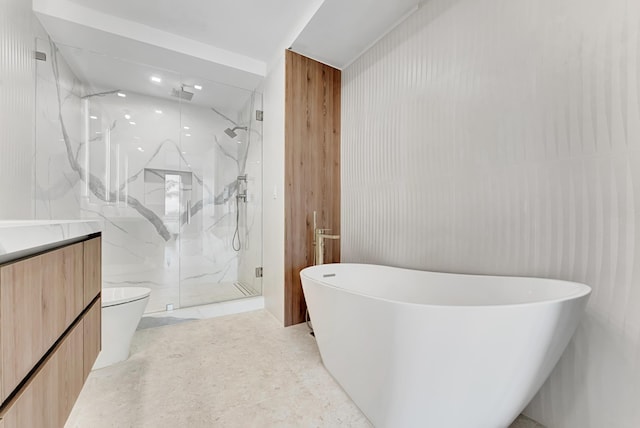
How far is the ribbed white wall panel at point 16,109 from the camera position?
1.47 metres

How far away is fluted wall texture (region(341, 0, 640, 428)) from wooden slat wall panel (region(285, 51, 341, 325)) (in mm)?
643

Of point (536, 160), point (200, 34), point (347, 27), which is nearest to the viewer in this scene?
point (536, 160)

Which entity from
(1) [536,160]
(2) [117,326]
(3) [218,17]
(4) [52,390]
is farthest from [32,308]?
(3) [218,17]

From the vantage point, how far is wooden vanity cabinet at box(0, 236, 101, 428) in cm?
50

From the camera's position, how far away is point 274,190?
7.93 ft

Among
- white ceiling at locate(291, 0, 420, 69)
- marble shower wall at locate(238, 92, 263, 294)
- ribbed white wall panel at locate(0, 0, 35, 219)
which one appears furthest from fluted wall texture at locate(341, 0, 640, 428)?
ribbed white wall panel at locate(0, 0, 35, 219)

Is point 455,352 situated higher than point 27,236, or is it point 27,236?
point 27,236

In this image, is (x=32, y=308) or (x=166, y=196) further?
(x=166, y=196)

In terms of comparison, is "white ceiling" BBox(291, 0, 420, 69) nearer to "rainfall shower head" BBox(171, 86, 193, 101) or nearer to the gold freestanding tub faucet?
"rainfall shower head" BBox(171, 86, 193, 101)

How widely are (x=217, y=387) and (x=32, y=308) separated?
1106 millimetres

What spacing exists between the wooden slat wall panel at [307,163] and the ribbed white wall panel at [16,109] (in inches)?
66.6

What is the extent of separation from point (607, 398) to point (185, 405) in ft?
6.04

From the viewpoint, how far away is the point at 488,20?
1388 millimetres

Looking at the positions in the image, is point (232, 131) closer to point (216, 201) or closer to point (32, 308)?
point (216, 201)
